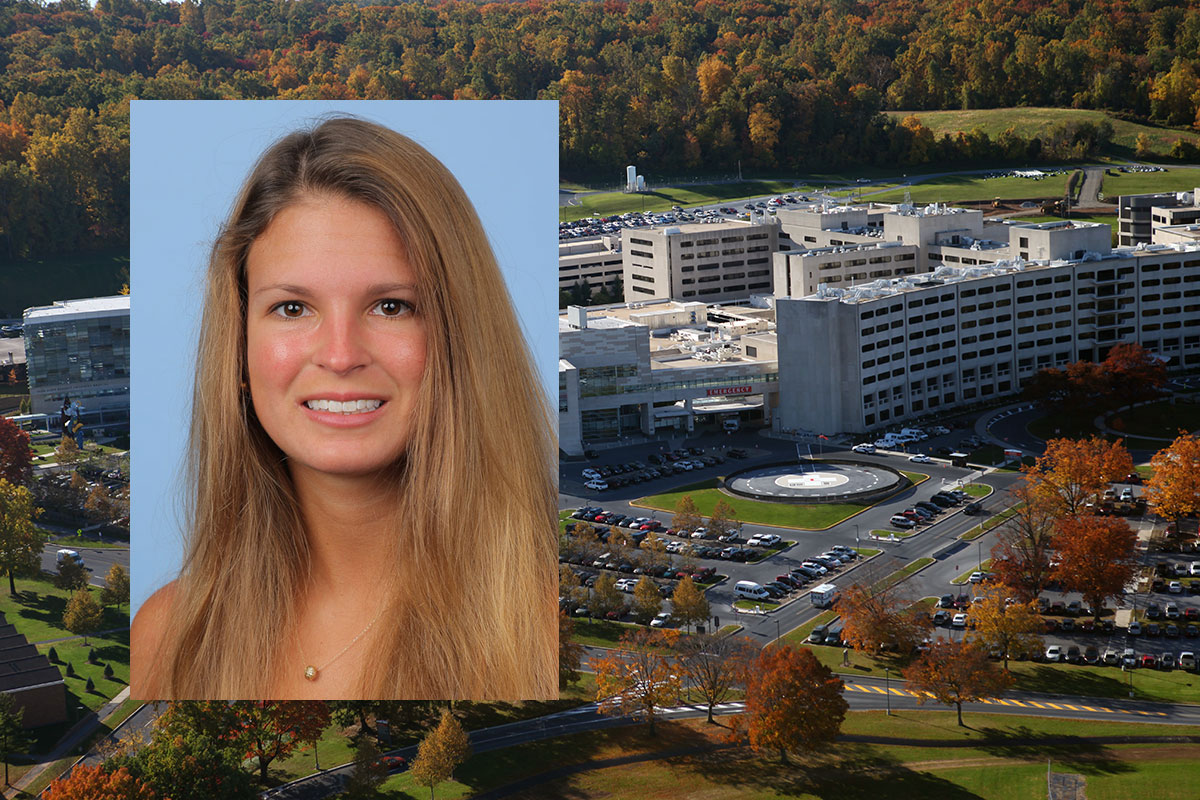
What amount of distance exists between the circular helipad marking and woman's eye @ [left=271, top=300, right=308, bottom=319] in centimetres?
1382

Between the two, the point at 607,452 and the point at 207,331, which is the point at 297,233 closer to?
the point at 207,331

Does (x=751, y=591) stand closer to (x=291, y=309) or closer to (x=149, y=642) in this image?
(x=149, y=642)

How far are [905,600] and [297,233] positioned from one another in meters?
10.4

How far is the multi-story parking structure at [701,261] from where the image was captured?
98.8 ft

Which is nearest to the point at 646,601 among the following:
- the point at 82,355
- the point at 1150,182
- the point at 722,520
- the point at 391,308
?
the point at 722,520

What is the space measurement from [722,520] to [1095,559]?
15.5 ft

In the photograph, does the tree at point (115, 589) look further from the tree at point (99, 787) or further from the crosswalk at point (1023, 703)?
the crosswalk at point (1023, 703)

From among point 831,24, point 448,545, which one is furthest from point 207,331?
point 831,24

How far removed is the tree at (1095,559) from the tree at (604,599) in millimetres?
5135

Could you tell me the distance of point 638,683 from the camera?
12695mm

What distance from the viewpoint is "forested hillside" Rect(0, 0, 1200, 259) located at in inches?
1103

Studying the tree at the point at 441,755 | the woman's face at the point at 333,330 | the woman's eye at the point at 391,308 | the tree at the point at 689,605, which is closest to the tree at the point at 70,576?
the tree at the point at 441,755

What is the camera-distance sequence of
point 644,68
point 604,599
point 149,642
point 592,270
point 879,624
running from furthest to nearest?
point 644,68
point 592,270
point 604,599
point 879,624
point 149,642

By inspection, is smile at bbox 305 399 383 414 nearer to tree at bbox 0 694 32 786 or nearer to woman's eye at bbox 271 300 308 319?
woman's eye at bbox 271 300 308 319
